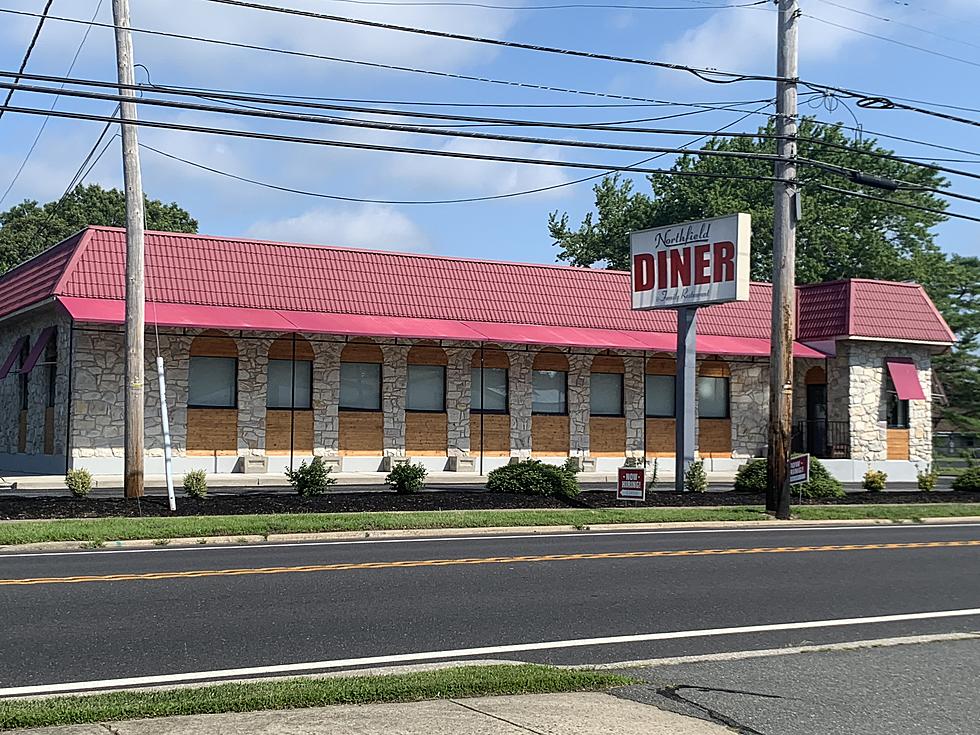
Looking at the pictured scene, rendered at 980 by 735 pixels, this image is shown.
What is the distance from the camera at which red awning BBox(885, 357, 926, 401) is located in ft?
130

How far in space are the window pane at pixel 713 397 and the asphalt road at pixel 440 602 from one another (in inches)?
844

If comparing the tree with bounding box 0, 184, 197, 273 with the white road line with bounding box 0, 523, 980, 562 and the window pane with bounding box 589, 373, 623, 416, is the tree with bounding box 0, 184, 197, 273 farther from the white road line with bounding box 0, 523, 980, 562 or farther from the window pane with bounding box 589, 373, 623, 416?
the white road line with bounding box 0, 523, 980, 562

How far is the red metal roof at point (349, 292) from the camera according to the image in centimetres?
3048

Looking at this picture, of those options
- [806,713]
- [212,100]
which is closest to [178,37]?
[212,100]

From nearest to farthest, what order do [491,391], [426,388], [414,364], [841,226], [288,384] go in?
[288,384]
[414,364]
[426,388]
[491,391]
[841,226]

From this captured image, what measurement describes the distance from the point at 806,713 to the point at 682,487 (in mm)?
19110

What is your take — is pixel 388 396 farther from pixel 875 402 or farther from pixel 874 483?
pixel 875 402

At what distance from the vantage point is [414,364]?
34.7 meters

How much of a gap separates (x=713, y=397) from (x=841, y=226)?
2654cm

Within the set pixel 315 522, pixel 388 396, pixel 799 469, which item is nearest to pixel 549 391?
pixel 388 396

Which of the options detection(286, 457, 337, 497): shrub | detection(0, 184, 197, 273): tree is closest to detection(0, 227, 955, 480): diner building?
detection(286, 457, 337, 497): shrub

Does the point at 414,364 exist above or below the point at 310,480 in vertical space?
above

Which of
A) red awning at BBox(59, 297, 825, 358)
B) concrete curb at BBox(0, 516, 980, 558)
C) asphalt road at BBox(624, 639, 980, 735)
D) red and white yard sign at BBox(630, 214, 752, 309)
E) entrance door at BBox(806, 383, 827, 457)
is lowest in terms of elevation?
asphalt road at BBox(624, 639, 980, 735)

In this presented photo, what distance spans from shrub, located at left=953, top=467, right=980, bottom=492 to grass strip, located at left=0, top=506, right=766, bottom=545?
10435mm
